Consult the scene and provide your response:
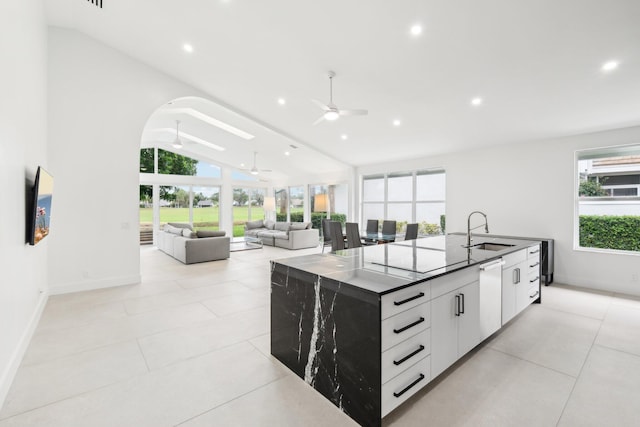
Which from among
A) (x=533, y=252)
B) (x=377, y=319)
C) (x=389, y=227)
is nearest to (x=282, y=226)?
(x=389, y=227)

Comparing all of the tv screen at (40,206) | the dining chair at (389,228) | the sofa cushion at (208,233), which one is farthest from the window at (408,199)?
the tv screen at (40,206)

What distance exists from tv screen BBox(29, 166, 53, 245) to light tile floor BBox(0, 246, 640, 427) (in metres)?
1.02

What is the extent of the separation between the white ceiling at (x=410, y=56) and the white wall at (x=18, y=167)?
161 centimetres

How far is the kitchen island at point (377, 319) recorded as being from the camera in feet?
5.44

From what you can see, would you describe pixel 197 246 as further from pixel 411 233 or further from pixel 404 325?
pixel 404 325

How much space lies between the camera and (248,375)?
2217 millimetres

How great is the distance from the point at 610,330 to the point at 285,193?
10530mm

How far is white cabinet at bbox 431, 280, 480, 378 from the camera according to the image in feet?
6.52

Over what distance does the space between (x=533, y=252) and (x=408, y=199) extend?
4409mm

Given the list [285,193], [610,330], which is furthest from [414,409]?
[285,193]

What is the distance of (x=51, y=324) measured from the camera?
3.21 meters

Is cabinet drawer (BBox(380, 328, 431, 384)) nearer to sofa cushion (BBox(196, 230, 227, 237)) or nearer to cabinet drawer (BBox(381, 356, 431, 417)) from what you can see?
cabinet drawer (BBox(381, 356, 431, 417))

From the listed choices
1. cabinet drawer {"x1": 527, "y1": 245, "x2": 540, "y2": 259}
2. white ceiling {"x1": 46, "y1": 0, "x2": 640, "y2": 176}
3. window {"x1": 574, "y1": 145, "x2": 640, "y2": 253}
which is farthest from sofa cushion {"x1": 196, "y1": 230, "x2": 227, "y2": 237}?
window {"x1": 574, "y1": 145, "x2": 640, "y2": 253}

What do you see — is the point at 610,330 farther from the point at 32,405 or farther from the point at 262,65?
the point at 262,65
